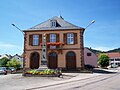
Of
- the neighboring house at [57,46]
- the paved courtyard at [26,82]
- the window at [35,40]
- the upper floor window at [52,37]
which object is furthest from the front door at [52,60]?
the paved courtyard at [26,82]

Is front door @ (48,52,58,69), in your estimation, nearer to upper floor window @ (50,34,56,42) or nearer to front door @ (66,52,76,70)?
front door @ (66,52,76,70)

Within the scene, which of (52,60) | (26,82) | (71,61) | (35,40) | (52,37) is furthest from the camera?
(35,40)

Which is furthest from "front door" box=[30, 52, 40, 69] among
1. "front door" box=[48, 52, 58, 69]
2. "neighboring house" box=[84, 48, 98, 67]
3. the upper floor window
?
"neighboring house" box=[84, 48, 98, 67]

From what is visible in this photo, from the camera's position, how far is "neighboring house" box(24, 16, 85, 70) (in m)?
41.0

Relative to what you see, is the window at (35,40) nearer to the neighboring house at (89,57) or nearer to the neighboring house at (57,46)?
the neighboring house at (57,46)

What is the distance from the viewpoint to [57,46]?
4147cm

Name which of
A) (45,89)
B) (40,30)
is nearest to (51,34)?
(40,30)

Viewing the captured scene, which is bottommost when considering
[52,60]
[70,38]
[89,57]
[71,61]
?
[71,61]

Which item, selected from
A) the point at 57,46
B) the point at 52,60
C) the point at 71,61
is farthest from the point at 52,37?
the point at 71,61

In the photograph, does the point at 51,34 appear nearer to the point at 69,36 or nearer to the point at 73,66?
the point at 69,36

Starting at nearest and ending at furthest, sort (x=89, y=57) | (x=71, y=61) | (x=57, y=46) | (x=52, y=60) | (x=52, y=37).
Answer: (x=71, y=61) < (x=57, y=46) < (x=52, y=60) < (x=52, y=37) < (x=89, y=57)

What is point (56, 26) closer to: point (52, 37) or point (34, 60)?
point (52, 37)

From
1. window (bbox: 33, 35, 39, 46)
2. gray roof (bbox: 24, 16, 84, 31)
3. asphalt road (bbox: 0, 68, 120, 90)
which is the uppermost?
gray roof (bbox: 24, 16, 84, 31)

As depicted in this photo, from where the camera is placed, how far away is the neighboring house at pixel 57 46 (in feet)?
135
